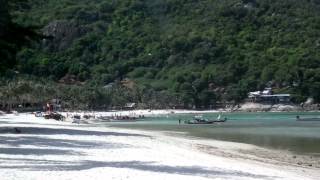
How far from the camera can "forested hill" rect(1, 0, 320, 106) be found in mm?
149125

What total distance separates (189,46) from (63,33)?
36230mm

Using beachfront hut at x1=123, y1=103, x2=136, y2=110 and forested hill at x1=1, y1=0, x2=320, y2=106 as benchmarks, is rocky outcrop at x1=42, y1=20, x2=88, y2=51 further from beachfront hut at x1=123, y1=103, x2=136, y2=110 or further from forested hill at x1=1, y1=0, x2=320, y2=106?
beachfront hut at x1=123, y1=103, x2=136, y2=110

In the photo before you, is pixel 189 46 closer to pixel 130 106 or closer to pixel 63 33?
pixel 130 106

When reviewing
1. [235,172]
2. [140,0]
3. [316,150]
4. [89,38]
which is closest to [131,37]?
[89,38]

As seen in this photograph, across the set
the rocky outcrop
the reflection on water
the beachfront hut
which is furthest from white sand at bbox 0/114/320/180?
the rocky outcrop

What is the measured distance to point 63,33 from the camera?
510 feet

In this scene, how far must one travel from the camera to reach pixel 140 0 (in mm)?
182750

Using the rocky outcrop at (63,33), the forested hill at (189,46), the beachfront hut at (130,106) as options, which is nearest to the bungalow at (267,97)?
the forested hill at (189,46)

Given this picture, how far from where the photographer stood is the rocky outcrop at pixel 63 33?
15362cm

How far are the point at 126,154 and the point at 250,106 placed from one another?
132m

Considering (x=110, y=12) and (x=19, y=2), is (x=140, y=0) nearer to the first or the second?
(x=110, y=12)

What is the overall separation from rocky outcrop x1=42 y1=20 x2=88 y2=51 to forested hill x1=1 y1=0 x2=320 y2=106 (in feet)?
0.95

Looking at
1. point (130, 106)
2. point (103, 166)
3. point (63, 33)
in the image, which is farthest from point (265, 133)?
point (63, 33)

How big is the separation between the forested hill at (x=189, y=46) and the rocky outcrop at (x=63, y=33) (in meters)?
0.29
